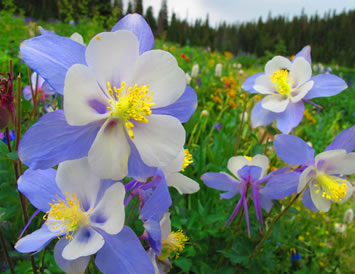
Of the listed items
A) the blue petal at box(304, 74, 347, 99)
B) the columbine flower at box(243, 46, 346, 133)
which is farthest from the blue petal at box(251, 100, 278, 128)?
the blue petal at box(304, 74, 347, 99)

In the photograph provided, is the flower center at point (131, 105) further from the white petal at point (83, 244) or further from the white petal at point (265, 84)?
the white petal at point (265, 84)

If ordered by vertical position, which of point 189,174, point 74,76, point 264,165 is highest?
point 74,76

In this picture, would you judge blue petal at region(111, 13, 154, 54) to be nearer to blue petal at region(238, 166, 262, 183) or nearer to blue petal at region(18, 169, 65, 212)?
blue petal at region(18, 169, 65, 212)

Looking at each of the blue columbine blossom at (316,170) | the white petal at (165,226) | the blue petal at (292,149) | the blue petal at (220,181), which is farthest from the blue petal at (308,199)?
the white petal at (165,226)

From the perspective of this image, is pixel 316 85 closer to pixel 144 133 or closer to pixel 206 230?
pixel 206 230

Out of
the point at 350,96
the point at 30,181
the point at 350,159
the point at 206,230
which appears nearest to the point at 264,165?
the point at 350,159

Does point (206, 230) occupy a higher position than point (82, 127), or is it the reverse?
point (82, 127)

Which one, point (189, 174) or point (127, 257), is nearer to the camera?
point (127, 257)
